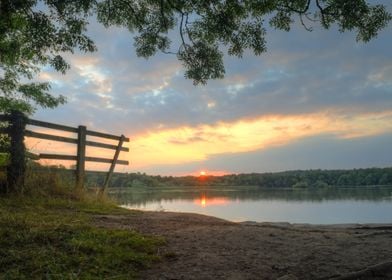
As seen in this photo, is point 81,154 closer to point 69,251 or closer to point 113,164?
point 113,164

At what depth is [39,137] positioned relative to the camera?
12969mm

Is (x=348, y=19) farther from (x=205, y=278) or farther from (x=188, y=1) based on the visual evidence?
(x=205, y=278)

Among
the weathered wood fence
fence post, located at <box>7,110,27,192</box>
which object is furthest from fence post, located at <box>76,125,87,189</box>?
fence post, located at <box>7,110,27,192</box>

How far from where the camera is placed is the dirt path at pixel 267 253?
512 centimetres

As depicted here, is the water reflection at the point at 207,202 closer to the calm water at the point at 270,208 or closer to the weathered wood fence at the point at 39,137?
the calm water at the point at 270,208

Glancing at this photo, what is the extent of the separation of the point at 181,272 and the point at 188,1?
6.51 meters

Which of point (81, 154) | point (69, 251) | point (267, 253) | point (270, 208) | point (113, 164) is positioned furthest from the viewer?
point (270, 208)

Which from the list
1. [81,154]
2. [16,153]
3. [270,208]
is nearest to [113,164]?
[81,154]

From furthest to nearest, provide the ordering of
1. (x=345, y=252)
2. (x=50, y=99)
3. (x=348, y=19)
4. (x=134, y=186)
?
(x=134, y=186) < (x=50, y=99) < (x=348, y=19) < (x=345, y=252)

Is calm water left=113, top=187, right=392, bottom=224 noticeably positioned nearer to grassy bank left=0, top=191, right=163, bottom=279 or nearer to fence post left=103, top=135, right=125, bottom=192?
fence post left=103, top=135, right=125, bottom=192

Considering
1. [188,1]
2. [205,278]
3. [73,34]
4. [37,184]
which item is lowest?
[205,278]

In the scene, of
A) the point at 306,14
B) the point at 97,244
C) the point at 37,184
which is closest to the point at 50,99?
the point at 37,184

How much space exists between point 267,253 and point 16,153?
8.67 metres

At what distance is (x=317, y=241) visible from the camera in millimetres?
6855
